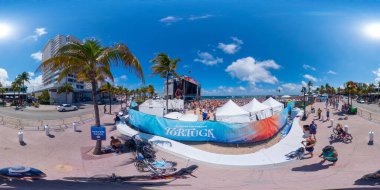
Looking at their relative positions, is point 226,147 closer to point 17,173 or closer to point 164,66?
point 17,173

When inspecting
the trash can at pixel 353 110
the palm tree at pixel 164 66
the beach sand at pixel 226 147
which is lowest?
the beach sand at pixel 226 147

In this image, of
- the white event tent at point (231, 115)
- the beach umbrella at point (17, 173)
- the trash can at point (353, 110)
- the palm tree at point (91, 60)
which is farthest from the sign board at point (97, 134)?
the trash can at point (353, 110)

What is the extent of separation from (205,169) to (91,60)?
811 cm

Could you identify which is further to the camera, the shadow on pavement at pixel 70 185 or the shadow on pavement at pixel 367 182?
the shadow on pavement at pixel 367 182

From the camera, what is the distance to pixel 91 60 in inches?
452

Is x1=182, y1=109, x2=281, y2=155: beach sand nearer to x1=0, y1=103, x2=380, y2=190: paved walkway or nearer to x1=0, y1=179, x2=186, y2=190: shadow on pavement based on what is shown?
x1=0, y1=103, x2=380, y2=190: paved walkway

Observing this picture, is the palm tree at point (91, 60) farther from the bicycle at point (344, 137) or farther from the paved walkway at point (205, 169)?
the bicycle at point (344, 137)

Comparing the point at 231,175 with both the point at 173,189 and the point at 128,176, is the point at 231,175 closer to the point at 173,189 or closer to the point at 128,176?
the point at 173,189

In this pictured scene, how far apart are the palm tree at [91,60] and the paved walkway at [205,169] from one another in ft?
7.45

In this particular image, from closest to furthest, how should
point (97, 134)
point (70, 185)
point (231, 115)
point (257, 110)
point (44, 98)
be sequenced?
point (70, 185) → point (97, 134) → point (231, 115) → point (257, 110) → point (44, 98)

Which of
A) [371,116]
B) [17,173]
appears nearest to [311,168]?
[17,173]

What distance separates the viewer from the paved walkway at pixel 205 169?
7270 millimetres

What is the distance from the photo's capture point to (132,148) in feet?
40.5

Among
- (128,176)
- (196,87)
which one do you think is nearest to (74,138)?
(128,176)
